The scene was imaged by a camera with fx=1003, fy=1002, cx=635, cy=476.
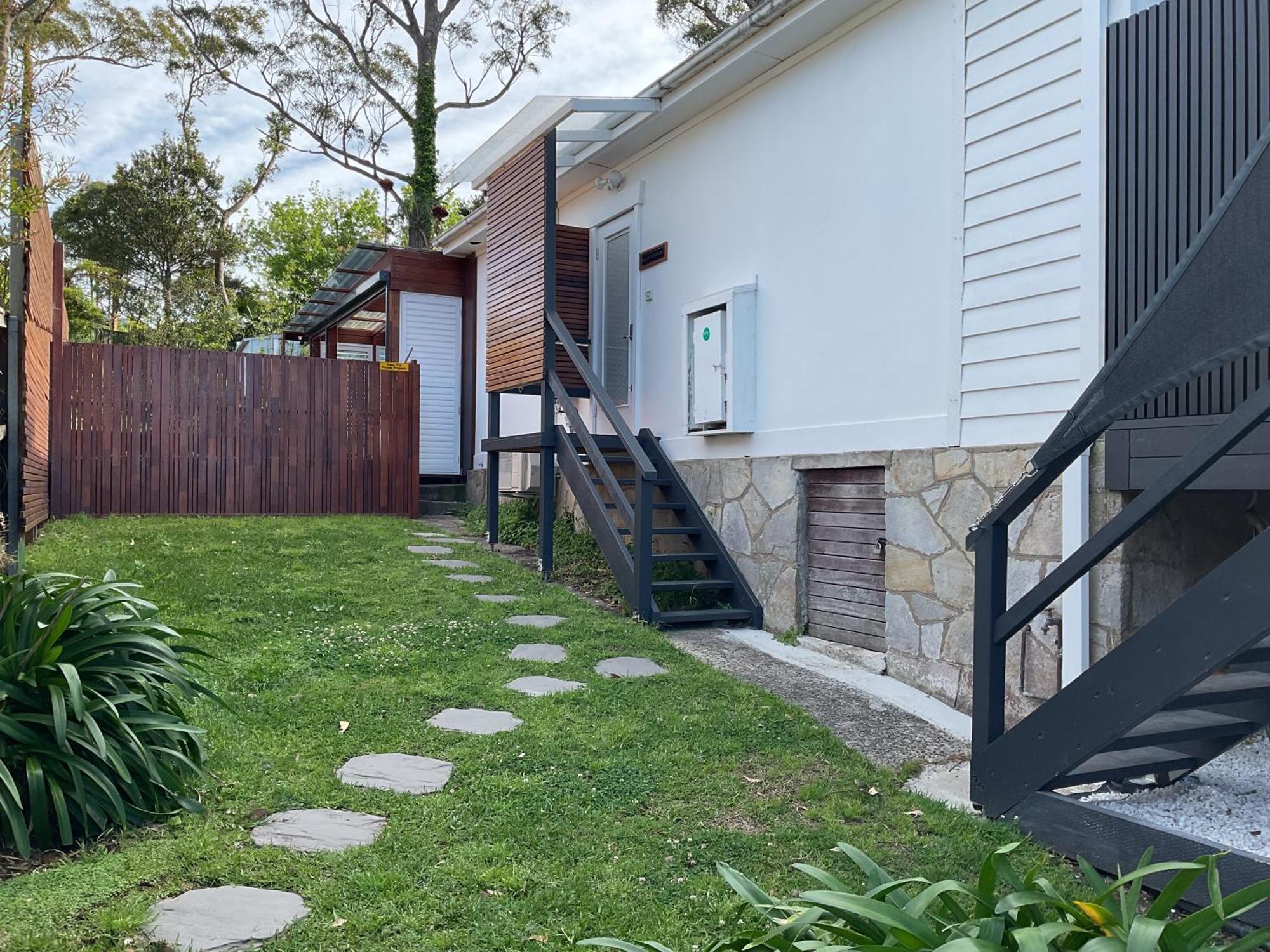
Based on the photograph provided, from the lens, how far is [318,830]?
298cm

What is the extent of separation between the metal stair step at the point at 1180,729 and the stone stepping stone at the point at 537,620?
3.24 m

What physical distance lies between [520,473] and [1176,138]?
7644mm

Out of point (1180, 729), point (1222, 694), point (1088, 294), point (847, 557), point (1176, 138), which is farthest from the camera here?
point (847, 557)

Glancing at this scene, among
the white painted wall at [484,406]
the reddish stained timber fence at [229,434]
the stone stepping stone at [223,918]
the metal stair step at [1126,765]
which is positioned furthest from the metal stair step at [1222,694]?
the reddish stained timber fence at [229,434]

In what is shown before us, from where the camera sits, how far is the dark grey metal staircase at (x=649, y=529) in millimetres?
6172

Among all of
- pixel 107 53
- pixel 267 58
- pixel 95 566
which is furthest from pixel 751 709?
pixel 267 58

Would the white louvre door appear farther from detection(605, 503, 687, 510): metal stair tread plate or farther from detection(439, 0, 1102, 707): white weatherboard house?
detection(605, 503, 687, 510): metal stair tread plate

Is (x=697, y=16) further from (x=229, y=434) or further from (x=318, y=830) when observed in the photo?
(x=318, y=830)

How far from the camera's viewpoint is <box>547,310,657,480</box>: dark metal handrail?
6.21m

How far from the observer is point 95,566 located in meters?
6.30

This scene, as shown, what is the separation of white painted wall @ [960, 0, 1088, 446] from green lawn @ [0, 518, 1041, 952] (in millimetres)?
1806

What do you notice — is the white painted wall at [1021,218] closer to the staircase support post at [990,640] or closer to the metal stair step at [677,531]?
the staircase support post at [990,640]

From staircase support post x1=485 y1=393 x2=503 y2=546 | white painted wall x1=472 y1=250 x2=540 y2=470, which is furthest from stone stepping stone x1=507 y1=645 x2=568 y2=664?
white painted wall x1=472 y1=250 x2=540 y2=470

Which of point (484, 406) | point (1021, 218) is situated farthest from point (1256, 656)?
point (484, 406)
